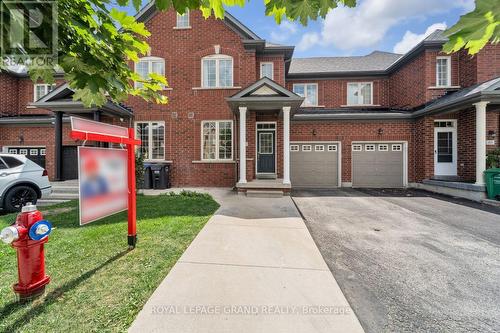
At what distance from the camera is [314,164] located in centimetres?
1277

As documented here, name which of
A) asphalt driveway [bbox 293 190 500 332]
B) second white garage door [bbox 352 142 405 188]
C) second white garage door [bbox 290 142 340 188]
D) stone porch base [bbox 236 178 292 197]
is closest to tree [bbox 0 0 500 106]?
asphalt driveway [bbox 293 190 500 332]

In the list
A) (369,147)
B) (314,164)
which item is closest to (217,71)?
(314,164)

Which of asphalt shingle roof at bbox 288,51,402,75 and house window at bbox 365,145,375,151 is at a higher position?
asphalt shingle roof at bbox 288,51,402,75

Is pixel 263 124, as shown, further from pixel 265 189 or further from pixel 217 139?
pixel 265 189

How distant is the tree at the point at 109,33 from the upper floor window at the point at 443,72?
13.8 m

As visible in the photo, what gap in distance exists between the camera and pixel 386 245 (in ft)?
14.9

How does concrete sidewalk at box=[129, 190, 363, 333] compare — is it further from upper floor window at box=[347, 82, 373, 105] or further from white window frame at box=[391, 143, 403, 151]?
upper floor window at box=[347, 82, 373, 105]

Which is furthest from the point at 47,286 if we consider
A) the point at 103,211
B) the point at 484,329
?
the point at 484,329

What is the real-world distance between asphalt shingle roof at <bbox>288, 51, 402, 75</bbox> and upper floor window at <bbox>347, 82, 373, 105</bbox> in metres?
0.89

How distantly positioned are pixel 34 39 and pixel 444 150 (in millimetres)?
15050

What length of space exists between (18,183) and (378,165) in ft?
48.5

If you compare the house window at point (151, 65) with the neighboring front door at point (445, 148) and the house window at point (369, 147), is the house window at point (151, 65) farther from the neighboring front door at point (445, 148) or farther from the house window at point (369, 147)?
the neighboring front door at point (445, 148)

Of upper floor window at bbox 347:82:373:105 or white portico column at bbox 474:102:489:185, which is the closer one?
white portico column at bbox 474:102:489:185

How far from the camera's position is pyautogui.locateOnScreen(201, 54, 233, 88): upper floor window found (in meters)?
11.6
